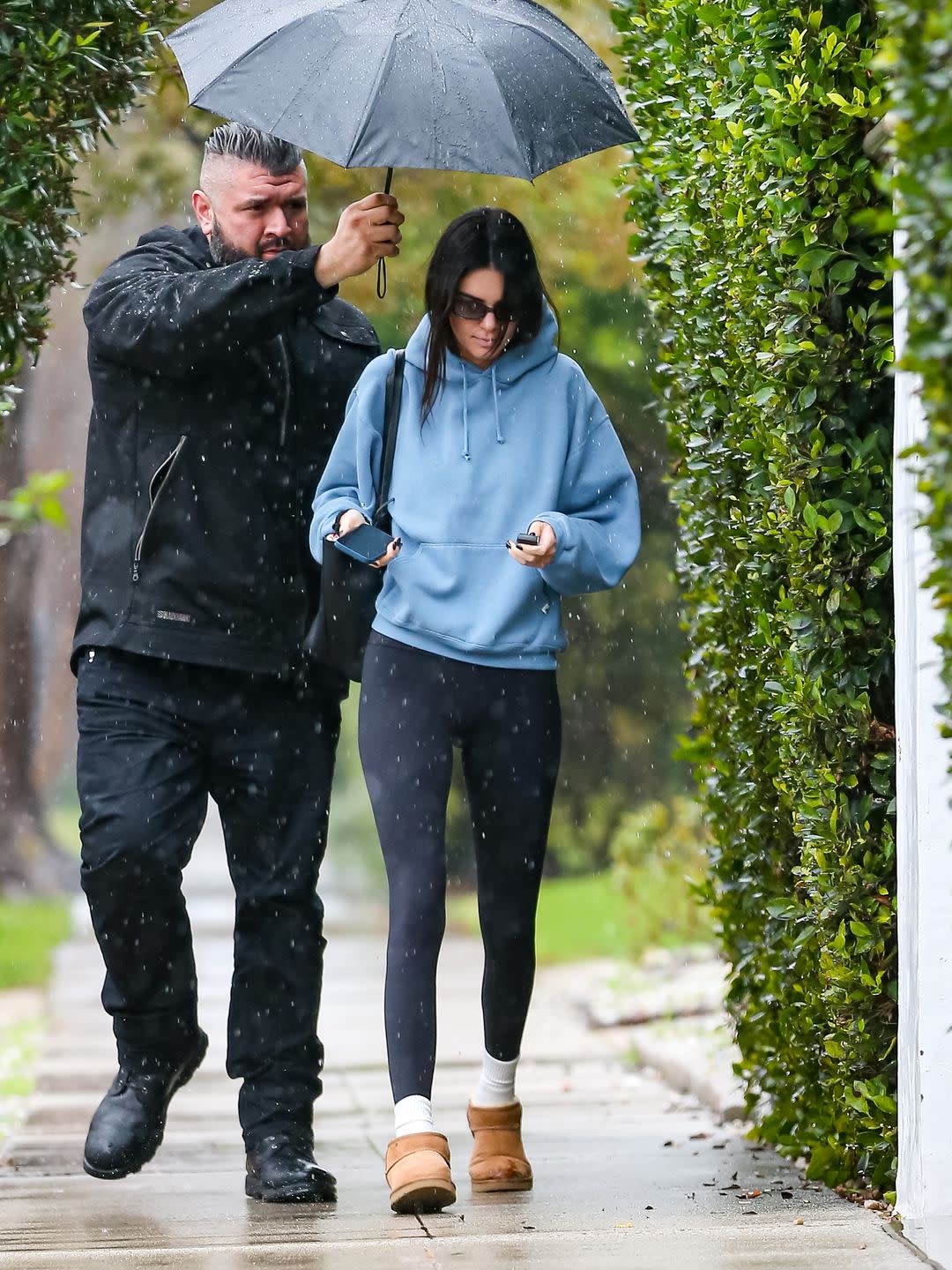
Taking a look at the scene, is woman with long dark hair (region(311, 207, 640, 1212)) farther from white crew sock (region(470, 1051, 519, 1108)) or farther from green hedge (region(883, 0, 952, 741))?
green hedge (region(883, 0, 952, 741))

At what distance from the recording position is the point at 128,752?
15.1 ft

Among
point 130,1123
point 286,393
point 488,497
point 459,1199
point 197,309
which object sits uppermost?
point 197,309

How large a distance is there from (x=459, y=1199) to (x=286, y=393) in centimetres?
194

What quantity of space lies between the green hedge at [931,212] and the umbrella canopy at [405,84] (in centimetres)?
171

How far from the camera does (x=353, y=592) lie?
443 centimetres

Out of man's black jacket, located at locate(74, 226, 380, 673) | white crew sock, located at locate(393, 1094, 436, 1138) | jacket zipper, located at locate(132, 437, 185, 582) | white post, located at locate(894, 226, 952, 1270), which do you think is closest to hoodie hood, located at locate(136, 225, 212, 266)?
man's black jacket, located at locate(74, 226, 380, 673)

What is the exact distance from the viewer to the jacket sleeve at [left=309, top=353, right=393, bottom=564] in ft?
14.5

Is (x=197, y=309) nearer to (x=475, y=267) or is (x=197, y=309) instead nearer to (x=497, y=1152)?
(x=475, y=267)

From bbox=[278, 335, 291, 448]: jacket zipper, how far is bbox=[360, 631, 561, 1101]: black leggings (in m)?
0.62

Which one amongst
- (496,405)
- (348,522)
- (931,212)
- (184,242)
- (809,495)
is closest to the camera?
(931,212)

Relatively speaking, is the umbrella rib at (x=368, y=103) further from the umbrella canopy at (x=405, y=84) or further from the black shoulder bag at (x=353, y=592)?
the black shoulder bag at (x=353, y=592)

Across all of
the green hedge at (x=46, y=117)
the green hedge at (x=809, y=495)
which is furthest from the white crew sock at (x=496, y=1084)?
the green hedge at (x=46, y=117)

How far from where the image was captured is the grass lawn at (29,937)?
12812mm

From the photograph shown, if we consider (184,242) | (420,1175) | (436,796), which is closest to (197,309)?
(184,242)
